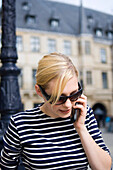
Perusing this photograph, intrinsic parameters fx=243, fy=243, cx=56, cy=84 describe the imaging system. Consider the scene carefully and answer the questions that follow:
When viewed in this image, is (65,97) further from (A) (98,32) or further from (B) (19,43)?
(A) (98,32)

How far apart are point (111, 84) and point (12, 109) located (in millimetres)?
25048

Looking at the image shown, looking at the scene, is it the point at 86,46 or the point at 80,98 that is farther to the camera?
the point at 86,46

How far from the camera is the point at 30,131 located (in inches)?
61.7

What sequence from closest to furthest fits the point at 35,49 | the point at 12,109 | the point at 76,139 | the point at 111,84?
1. the point at 76,139
2. the point at 12,109
3. the point at 35,49
4. the point at 111,84

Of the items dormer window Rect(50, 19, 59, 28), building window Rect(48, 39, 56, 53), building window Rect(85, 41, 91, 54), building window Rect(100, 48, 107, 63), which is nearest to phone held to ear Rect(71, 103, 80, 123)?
building window Rect(48, 39, 56, 53)

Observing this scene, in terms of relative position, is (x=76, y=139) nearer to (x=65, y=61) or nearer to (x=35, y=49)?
(x=65, y=61)

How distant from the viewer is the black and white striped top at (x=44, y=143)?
152cm

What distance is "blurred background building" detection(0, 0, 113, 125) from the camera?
2294 cm

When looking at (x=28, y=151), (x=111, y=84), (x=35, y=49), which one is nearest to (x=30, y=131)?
(x=28, y=151)

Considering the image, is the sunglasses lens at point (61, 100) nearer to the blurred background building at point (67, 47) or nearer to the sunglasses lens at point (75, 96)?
the sunglasses lens at point (75, 96)

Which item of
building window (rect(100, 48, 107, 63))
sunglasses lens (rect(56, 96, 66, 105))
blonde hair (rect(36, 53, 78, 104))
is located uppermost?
building window (rect(100, 48, 107, 63))

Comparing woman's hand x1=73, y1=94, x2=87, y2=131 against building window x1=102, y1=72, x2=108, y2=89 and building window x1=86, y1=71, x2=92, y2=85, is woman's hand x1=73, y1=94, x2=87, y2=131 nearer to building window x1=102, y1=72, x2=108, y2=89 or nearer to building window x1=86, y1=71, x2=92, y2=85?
building window x1=86, y1=71, x2=92, y2=85

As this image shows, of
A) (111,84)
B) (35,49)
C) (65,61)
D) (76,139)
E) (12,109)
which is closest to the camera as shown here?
(65,61)

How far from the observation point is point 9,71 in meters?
3.76
